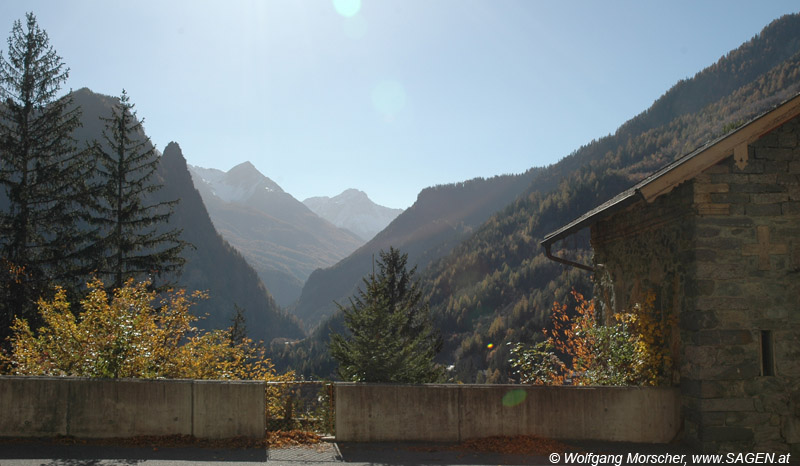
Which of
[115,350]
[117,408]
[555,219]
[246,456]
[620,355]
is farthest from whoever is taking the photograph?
[555,219]

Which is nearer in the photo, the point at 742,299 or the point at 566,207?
the point at 742,299

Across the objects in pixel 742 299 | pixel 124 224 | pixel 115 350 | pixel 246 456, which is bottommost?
pixel 246 456

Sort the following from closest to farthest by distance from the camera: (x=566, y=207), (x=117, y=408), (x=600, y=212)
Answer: (x=117, y=408) < (x=600, y=212) < (x=566, y=207)

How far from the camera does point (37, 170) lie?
17109mm

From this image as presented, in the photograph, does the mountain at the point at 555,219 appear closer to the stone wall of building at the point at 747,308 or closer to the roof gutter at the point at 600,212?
the roof gutter at the point at 600,212

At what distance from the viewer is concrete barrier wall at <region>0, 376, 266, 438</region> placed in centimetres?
732

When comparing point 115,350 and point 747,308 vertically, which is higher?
point 747,308

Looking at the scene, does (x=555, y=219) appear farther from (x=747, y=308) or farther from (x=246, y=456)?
(x=246, y=456)

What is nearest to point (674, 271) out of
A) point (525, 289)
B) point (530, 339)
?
point (530, 339)

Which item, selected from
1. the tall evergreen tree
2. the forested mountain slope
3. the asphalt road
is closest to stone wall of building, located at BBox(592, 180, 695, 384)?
the asphalt road

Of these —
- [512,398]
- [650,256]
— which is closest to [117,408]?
[512,398]

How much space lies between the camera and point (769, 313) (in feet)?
24.7

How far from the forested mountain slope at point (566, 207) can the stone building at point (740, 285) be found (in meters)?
69.4

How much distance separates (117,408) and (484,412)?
5.00 metres
